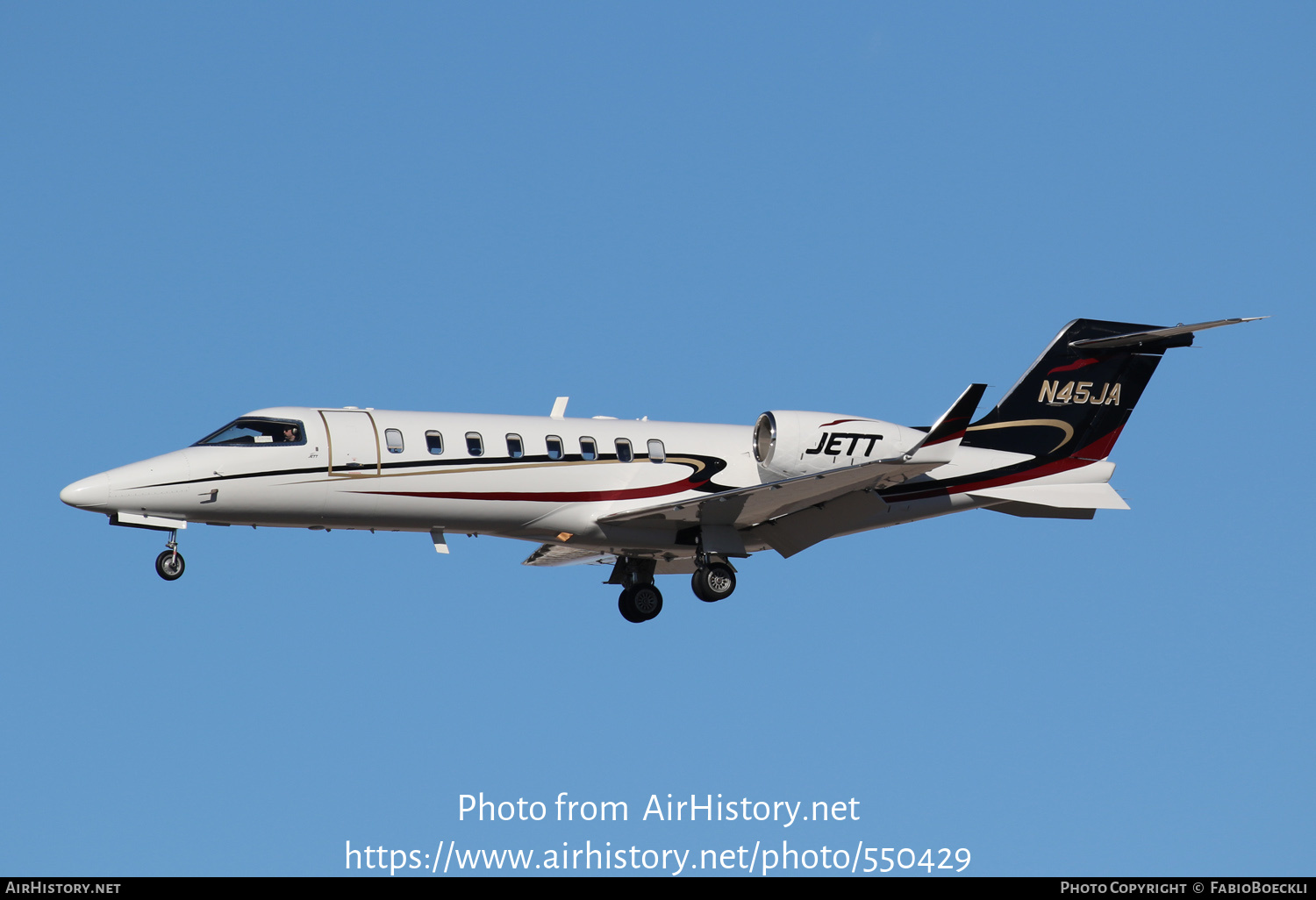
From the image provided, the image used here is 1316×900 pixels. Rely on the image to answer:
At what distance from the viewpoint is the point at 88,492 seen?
23.3m

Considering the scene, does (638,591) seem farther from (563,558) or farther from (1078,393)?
(1078,393)

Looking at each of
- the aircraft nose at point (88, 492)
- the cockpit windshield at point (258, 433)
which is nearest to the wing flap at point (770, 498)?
the cockpit windshield at point (258, 433)

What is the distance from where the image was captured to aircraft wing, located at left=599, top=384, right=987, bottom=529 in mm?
23953

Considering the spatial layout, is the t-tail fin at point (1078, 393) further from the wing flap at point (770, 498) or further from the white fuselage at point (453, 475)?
the wing flap at point (770, 498)

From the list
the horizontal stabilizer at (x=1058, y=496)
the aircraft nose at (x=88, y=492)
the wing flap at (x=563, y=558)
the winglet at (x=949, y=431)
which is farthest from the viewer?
the wing flap at (x=563, y=558)

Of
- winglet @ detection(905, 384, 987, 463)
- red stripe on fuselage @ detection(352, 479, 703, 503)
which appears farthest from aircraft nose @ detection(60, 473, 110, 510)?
winglet @ detection(905, 384, 987, 463)

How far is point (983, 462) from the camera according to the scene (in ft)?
92.3

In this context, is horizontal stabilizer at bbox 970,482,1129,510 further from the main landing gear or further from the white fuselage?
the main landing gear

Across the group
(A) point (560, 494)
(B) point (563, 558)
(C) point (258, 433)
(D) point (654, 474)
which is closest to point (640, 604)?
(B) point (563, 558)

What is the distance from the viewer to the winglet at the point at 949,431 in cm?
2372

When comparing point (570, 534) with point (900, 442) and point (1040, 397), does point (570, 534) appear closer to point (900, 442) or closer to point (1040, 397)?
point (900, 442)

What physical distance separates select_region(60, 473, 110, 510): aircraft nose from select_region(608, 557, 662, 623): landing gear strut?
9031 millimetres

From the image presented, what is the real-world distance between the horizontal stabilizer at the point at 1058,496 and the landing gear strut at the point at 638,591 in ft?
18.9
